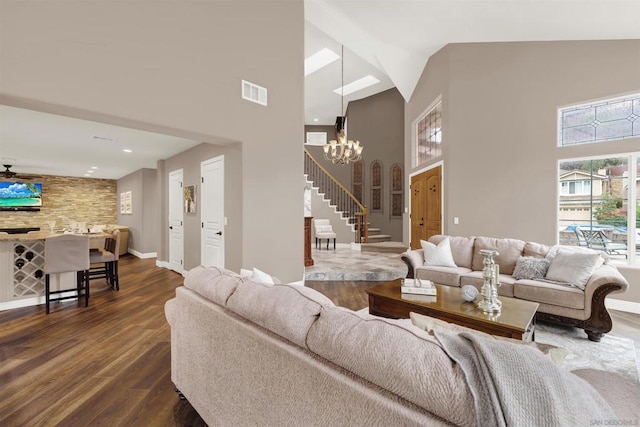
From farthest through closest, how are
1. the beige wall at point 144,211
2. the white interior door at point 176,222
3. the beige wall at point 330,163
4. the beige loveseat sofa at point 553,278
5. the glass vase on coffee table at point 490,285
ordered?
the beige wall at point 330,163 → the beige wall at point 144,211 → the white interior door at point 176,222 → the beige loveseat sofa at point 553,278 → the glass vase on coffee table at point 490,285

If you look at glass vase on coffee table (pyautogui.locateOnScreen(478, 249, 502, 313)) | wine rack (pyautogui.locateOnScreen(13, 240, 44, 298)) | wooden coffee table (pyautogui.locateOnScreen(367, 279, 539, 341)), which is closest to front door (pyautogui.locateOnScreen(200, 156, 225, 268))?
wine rack (pyautogui.locateOnScreen(13, 240, 44, 298))

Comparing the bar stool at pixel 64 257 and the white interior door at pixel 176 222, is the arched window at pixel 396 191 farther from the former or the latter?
the bar stool at pixel 64 257

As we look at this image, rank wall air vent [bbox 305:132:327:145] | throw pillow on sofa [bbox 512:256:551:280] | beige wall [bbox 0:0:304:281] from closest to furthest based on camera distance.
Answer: beige wall [bbox 0:0:304:281]
throw pillow on sofa [bbox 512:256:551:280]
wall air vent [bbox 305:132:327:145]

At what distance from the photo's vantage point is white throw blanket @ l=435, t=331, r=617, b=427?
65cm

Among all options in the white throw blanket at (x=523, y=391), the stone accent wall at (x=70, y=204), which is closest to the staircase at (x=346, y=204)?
the stone accent wall at (x=70, y=204)

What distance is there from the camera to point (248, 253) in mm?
3982

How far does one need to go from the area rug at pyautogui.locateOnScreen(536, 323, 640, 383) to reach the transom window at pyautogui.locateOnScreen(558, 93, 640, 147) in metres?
2.83

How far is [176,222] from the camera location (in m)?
6.25

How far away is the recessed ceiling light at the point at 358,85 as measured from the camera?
27.1ft

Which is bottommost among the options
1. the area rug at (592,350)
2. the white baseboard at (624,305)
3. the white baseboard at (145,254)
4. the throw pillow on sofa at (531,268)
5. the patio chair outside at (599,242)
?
the area rug at (592,350)

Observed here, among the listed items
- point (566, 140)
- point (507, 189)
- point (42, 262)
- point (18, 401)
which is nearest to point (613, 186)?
point (566, 140)

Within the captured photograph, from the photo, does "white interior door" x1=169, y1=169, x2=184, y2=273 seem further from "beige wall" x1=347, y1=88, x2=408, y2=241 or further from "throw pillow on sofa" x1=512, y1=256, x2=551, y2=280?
"beige wall" x1=347, y1=88, x2=408, y2=241

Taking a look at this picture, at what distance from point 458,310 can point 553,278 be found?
5.60 feet

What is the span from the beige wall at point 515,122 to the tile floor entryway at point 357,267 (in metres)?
1.32
